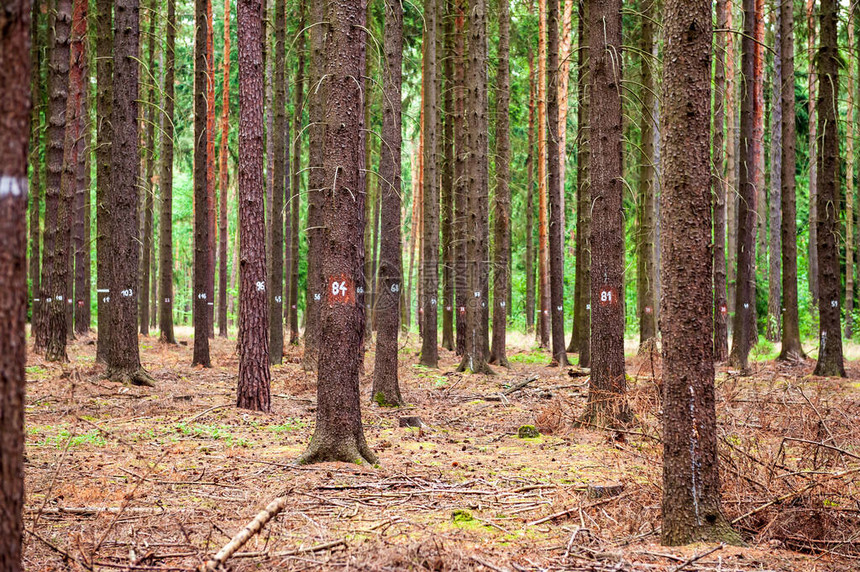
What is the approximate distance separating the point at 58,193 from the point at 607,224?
479 inches

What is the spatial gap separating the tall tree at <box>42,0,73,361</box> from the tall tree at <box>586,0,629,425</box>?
1108cm

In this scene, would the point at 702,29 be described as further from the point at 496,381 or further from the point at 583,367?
the point at 583,367

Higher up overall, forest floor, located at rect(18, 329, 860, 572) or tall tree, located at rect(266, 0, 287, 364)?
tall tree, located at rect(266, 0, 287, 364)

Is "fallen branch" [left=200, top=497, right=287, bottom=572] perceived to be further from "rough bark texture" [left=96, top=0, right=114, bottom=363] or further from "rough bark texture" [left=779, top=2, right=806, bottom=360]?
"rough bark texture" [left=779, top=2, right=806, bottom=360]

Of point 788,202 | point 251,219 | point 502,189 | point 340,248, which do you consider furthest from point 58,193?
point 788,202

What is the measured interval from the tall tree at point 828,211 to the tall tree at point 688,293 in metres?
12.2

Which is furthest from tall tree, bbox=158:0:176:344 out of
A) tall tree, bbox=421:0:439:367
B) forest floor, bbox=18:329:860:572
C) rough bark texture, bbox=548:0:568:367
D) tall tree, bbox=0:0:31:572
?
tall tree, bbox=0:0:31:572

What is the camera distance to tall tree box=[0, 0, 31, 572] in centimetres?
296

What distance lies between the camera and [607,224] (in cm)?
1026

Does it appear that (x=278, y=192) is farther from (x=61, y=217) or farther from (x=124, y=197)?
(x=124, y=197)

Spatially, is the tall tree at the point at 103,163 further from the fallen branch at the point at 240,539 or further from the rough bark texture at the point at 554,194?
the fallen branch at the point at 240,539

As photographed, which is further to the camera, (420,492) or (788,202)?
(788,202)

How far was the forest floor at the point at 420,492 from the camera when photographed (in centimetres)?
480

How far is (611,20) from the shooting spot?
10.3 meters
